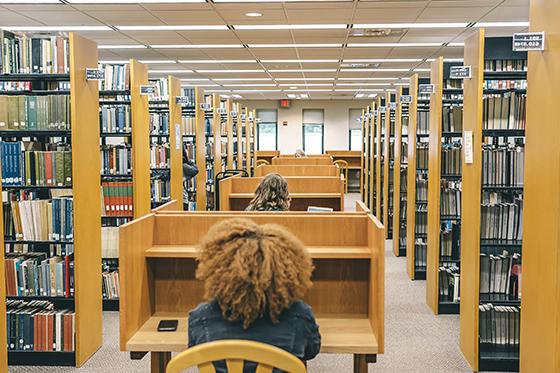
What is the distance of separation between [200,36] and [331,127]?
13084mm

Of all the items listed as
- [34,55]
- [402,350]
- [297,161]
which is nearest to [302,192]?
[402,350]

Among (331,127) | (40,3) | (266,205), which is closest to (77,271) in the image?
(266,205)

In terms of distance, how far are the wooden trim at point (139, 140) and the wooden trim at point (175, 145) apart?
856mm

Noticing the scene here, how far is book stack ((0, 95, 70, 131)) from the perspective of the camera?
4523 millimetres

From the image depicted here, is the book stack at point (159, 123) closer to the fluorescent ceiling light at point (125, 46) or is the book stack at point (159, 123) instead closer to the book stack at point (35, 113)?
the book stack at point (35, 113)

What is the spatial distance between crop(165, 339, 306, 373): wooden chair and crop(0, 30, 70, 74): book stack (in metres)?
3.19

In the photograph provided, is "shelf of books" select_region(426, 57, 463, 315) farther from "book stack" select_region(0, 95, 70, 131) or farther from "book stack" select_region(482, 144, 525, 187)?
"book stack" select_region(0, 95, 70, 131)

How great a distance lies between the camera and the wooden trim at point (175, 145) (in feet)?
23.9

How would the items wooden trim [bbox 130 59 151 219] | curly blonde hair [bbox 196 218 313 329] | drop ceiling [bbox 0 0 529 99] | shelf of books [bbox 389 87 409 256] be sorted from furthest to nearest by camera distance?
shelf of books [bbox 389 87 409 256] < drop ceiling [bbox 0 0 529 99] < wooden trim [bbox 130 59 151 219] < curly blonde hair [bbox 196 218 313 329]

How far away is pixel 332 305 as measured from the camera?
3.40 m

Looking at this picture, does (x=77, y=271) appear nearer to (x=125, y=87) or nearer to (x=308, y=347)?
(x=125, y=87)

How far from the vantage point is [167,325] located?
10.4 ft

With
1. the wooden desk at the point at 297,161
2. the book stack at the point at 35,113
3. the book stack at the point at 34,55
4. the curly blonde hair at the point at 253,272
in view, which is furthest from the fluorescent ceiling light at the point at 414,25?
the curly blonde hair at the point at 253,272

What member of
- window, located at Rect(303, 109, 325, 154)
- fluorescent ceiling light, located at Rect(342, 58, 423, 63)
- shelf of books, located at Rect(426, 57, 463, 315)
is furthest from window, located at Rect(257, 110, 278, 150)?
shelf of books, located at Rect(426, 57, 463, 315)
